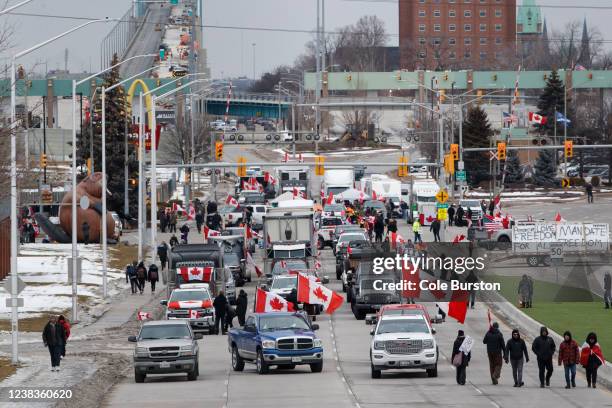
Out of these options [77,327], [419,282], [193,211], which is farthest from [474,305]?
[193,211]

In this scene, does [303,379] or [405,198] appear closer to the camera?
[303,379]

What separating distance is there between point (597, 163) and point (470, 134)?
16861mm

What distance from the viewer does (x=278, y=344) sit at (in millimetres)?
31672

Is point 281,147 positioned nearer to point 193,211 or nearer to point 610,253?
point 193,211

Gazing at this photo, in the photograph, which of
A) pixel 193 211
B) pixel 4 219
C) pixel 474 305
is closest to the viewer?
pixel 474 305

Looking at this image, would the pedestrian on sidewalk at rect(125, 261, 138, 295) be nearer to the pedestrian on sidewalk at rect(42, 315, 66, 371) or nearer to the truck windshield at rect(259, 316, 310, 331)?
the pedestrian on sidewalk at rect(42, 315, 66, 371)

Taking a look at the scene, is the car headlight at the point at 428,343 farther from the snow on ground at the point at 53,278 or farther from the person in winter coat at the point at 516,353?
the snow on ground at the point at 53,278

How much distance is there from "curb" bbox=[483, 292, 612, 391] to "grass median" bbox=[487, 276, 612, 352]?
469 millimetres

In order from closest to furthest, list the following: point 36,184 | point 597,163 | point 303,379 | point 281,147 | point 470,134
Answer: point 303,379 → point 36,184 → point 470,134 → point 597,163 → point 281,147

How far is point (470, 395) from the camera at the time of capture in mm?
27672

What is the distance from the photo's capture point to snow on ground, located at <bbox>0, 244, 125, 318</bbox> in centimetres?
4903

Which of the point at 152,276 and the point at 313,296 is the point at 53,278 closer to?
the point at 152,276

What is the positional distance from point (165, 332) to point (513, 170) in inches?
3338

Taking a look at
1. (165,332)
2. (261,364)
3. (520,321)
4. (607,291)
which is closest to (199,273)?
(520,321)
